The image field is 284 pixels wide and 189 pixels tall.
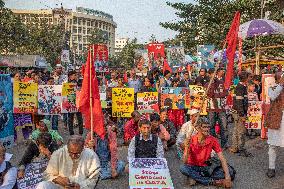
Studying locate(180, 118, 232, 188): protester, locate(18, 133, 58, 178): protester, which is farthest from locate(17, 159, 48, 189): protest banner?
locate(180, 118, 232, 188): protester

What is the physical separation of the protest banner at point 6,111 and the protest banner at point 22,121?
1.10 meters

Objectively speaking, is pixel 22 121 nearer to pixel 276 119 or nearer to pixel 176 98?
pixel 176 98

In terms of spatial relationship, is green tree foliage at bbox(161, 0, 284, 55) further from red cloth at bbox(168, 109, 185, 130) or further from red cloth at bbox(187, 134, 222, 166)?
red cloth at bbox(187, 134, 222, 166)

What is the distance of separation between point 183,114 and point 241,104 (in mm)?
3780

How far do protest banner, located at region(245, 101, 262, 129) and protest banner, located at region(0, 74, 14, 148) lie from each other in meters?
6.40

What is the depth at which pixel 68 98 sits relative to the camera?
1355 centimetres

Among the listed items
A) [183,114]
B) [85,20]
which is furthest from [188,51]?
[85,20]

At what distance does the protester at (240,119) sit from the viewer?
10.5 m

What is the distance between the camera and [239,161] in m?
10.0

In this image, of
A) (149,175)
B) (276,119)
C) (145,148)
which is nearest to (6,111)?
(145,148)

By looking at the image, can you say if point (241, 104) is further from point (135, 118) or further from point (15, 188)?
point (15, 188)

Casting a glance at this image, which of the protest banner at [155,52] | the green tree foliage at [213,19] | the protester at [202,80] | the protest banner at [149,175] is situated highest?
the green tree foliage at [213,19]

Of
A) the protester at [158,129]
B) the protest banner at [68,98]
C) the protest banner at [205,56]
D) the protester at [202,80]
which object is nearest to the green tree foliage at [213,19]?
the protest banner at [205,56]

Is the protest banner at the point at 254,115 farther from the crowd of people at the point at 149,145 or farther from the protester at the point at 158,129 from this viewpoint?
the protester at the point at 158,129
